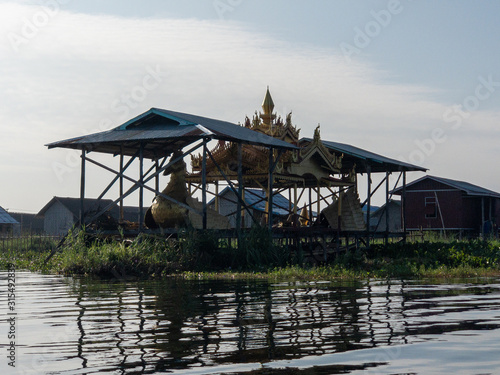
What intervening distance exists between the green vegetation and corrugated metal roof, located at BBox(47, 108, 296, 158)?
2885mm

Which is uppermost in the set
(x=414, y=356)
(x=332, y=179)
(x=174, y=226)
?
(x=332, y=179)

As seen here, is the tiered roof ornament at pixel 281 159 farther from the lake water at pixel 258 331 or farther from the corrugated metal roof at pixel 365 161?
the lake water at pixel 258 331

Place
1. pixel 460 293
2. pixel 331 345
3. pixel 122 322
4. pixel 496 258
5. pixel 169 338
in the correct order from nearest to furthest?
pixel 331 345 → pixel 169 338 → pixel 122 322 → pixel 460 293 → pixel 496 258

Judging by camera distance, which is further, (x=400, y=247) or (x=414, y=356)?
(x=400, y=247)

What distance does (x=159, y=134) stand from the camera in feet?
72.9

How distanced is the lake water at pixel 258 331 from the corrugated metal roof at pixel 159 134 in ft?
26.1

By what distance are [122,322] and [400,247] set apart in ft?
61.9

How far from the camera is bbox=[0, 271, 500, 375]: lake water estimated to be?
21.3ft

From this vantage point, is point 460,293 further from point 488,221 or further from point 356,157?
point 488,221

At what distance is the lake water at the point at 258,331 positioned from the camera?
21.3 ft

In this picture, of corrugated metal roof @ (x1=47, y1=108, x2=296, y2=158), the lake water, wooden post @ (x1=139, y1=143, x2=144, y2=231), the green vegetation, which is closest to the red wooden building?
the green vegetation

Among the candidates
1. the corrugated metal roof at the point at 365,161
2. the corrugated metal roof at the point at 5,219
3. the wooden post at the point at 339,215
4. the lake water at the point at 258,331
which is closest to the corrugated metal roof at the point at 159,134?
the wooden post at the point at 339,215

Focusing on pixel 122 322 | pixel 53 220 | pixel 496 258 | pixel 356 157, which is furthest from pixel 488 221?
pixel 122 322

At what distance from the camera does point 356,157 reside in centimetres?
2902
